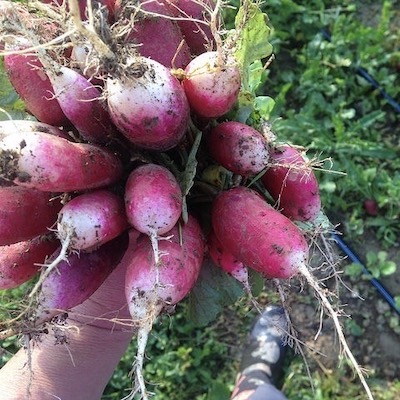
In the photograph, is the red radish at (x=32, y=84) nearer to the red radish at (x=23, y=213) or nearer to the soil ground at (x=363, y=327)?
the red radish at (x=23, y=213)

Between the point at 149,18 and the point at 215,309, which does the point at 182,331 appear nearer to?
the point at 215,309

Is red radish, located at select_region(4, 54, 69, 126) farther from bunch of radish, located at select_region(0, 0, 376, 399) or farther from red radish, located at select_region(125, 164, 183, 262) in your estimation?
red radish, located at select_region(125, 164, 183, 262)

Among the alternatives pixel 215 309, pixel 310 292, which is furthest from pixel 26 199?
pixel 310 292

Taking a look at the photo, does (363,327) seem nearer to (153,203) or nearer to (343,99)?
Answer: (343,99)

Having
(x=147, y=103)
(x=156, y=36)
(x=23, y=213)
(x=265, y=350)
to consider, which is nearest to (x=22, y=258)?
(x=23, y=213)

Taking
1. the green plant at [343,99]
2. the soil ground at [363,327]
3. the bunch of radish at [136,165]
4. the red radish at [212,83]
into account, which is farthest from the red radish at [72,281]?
the green plant at [343,99]

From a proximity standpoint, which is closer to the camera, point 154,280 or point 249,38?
point 154,280

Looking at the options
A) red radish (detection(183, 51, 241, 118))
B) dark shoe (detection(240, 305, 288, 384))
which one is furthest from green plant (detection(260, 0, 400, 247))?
red radish (detection(183, 51, 241, 118))
